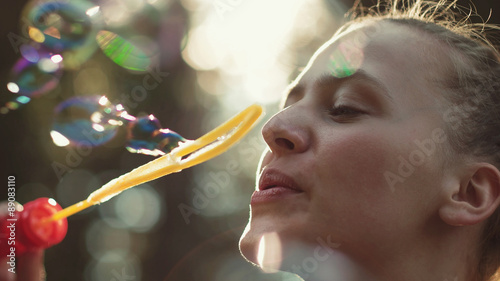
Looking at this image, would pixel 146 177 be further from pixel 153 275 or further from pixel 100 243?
pixel 153 275

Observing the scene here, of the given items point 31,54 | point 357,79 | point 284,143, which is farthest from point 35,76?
point 357,79

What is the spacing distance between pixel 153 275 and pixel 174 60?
1.74 metres

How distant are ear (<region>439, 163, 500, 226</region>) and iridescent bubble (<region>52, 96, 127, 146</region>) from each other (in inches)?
29.8

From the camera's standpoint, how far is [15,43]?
8.52ft

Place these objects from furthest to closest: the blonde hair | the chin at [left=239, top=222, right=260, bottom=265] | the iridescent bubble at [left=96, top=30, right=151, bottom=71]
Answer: the iridescent bubble at [left=96, top=30, right=151, bottom=71]
the blonde hair
the chin at [left=239, top=222, right=260, bottom=265]

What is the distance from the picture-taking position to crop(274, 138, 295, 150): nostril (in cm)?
90

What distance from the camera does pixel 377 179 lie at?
853 millimetres

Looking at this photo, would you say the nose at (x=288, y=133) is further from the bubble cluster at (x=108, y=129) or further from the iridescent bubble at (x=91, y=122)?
the iridescent bubble at (x=91, y=122)

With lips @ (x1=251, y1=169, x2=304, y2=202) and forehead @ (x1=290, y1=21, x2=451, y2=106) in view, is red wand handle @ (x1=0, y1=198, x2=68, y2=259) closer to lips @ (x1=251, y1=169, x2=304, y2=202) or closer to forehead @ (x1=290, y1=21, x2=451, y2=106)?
lips @ (x1=251, y1=169, x2=304, y2=202)

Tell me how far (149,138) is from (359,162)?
20.6 inches

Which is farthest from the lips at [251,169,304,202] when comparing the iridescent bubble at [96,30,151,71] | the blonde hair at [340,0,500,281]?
the iridescent bubble at [96,30,151,71]

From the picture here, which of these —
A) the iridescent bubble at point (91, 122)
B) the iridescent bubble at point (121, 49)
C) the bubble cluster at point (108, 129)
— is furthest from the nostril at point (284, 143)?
the iridescent bubble at point (121, 49)

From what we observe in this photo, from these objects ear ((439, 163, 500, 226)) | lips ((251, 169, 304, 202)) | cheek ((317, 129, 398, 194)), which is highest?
cheek ((317, 129, 398, 194))

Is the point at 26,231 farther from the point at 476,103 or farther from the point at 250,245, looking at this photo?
the point at 476,103
